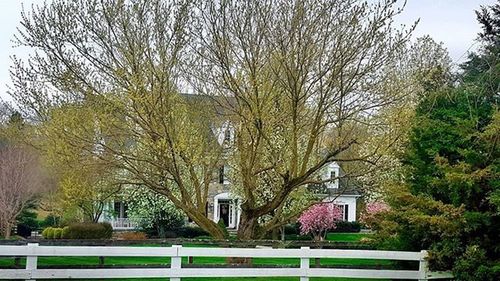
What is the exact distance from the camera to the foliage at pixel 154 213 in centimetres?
3338

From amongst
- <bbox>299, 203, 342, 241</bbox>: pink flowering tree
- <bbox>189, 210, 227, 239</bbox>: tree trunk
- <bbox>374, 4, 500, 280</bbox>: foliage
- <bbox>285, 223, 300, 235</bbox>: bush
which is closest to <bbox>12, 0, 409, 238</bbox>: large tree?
<bbox>189, 210, 227, 239</bbox>: tree trunk

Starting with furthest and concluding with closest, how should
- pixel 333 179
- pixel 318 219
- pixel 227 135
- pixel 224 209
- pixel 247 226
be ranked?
pixel 224 209 < pixel 318 219 < pixel 227 135 < pixel 247 226 < pixel 333 179

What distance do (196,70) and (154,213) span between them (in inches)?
782

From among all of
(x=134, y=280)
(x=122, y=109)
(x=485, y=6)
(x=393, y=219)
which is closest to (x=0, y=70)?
(x=122, y=109)

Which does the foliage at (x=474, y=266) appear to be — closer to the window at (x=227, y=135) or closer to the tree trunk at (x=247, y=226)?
the tree trunk at (x=247, y=226)

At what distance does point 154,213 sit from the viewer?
34.0m

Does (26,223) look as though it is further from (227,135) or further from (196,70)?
(196,70)

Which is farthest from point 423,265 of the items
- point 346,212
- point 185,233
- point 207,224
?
point 346,212

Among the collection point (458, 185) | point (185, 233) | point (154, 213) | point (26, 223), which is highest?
point (458, 185)

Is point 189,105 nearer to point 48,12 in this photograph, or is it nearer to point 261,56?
point 261,56

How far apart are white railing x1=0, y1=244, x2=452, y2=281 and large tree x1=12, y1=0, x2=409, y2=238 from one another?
467 centimetres

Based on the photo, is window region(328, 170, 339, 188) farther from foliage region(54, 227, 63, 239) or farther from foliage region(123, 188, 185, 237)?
foliage region(54, 227, 63, 239)

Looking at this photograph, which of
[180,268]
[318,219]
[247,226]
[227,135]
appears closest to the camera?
[180,268]

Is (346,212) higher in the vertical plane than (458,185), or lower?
lower
